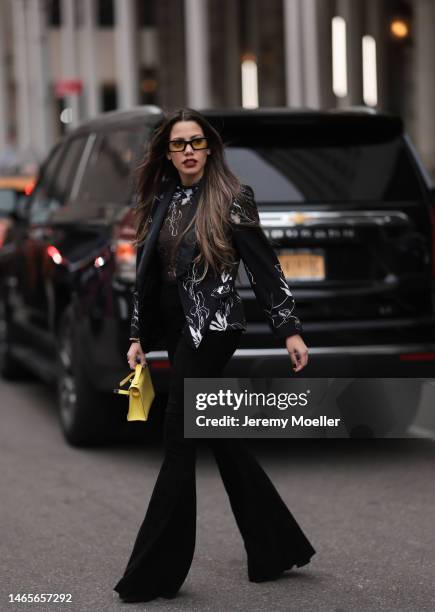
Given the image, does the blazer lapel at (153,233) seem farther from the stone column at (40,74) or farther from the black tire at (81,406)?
the stone column at (40,74)

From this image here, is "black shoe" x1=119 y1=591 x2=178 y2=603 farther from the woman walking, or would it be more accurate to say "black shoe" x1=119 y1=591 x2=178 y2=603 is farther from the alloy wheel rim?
the alloy wheel rim

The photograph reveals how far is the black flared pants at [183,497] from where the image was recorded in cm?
466

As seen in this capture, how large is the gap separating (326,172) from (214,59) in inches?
1447

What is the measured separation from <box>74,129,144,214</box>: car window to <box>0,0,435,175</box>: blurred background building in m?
13.0

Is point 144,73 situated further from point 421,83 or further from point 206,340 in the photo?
point 206,340

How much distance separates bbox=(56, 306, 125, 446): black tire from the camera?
7.53 metres

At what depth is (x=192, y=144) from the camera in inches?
186

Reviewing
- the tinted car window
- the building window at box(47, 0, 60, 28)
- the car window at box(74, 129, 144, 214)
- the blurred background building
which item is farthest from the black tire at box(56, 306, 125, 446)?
the building window at box(47, 0, 60, 28)

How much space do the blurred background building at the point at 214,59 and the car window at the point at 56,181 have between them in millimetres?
11944

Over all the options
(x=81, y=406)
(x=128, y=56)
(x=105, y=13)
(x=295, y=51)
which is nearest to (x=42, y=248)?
(x=81, y=406)

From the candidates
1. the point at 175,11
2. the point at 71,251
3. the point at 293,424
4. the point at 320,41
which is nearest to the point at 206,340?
the point at 293,424

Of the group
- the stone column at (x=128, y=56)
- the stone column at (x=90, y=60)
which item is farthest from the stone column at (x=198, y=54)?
the stone column at (x=90, y=60)

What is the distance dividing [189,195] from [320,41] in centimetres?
2063

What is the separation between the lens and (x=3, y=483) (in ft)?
22.3
